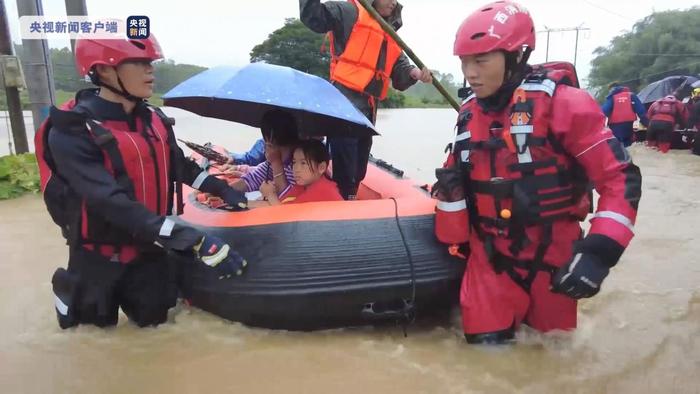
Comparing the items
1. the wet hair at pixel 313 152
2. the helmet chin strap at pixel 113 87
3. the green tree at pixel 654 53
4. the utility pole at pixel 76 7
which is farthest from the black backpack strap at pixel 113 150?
the green tree at pixel 654 53

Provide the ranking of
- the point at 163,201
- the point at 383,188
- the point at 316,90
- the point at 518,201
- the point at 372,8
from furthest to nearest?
the point at 383,188 < the point at 372,8 < the point at 316,90 < the point at 163,201 < the point at 518,201

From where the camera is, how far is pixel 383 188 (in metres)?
3.64

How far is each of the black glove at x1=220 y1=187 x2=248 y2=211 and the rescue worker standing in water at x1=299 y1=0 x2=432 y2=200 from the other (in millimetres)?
839

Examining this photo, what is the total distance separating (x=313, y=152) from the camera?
296 cm

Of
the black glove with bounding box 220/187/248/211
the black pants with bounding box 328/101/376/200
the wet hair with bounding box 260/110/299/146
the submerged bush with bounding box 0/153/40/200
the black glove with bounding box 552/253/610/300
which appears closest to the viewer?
the black glove with bounding box 552/253/610/300

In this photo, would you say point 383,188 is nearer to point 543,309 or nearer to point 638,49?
point 543,309

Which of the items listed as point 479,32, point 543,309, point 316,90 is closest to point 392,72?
point 316,90

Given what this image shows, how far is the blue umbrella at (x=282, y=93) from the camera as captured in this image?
8.82ft

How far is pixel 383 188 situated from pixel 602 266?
5.57 feet

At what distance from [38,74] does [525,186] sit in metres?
6.41

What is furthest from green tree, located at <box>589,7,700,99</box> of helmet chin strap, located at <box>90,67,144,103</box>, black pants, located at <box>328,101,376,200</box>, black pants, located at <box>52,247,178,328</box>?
helmet chin strap, located at <box>90,67,144,103</box>

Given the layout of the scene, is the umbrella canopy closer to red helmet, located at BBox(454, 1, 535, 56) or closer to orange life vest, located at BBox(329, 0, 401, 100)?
orange life vest, located at BBox(329, 0, 401, 100)

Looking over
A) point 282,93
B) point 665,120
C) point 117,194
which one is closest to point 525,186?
point 282,93

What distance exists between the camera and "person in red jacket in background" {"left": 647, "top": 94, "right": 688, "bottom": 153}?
12000mm
